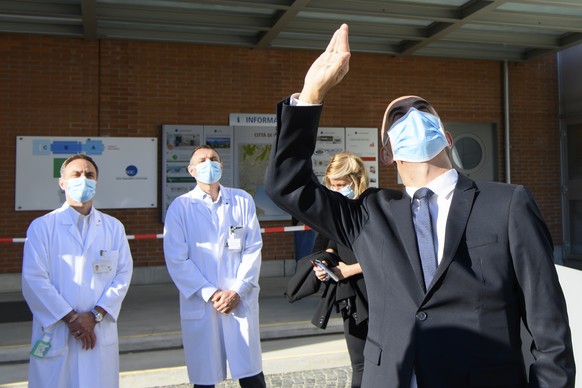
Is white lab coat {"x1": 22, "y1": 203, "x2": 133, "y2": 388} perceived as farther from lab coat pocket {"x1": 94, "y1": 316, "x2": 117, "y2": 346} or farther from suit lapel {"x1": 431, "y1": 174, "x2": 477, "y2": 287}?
suit lapel {"x1": 431, "y1": 174, "x2": 477, "y2": 287}

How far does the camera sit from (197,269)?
404cm

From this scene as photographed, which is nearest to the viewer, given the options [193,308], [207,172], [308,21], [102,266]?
[102,266]

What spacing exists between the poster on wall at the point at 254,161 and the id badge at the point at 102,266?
6408 millimetres

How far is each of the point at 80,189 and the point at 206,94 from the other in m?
6.39

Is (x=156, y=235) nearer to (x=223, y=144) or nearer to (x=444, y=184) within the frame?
(x=223, y=144)

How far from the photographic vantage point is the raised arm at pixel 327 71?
1677 mm

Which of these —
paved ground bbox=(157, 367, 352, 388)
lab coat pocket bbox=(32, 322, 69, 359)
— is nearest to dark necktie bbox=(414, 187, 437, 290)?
lab coat pocket bbox=(32, 322, 69, 359)

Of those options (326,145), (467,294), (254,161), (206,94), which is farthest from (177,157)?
(467,294)

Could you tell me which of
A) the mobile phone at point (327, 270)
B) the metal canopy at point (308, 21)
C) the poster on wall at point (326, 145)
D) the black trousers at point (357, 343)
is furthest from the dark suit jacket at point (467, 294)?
the poster on wall at point (326, 145)

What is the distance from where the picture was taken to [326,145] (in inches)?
411

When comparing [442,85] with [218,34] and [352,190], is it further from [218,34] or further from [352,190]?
[352,190]

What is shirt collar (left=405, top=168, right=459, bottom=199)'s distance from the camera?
69.6 inches

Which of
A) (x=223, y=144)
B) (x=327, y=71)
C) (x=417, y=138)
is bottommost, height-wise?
(x=417, y=138)

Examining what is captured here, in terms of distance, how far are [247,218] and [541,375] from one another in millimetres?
2906
